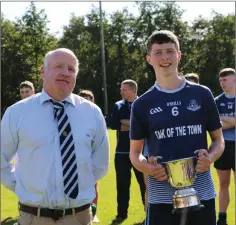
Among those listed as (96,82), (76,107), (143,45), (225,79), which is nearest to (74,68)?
(76,107)

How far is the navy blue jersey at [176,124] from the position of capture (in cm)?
378

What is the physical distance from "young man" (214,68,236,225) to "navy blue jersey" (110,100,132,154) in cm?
163

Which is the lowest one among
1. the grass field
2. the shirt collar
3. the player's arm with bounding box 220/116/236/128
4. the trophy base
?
the grass field

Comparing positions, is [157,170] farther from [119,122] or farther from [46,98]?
[119,122]

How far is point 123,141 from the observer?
27.6 ft

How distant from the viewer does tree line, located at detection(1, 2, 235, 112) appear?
52.0 meters

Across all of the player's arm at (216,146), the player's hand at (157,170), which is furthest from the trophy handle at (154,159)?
the player's arm at (216,146)

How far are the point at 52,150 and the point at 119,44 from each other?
5662 centimetres

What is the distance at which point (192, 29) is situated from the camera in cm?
6388

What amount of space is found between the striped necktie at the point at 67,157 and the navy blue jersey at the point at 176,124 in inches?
23.0

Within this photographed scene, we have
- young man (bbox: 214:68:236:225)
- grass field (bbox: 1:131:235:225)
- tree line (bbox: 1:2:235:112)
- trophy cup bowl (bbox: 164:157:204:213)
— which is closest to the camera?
trophy cup bowl (bbox: 164:157:204:213)

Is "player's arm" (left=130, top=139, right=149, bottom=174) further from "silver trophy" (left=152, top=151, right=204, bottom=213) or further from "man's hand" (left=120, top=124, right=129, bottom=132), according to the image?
"man's hand" (left=120, top=124, right=129, bottom=132)

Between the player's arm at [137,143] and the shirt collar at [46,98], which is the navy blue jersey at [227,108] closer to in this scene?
the player's arm at [137,143]

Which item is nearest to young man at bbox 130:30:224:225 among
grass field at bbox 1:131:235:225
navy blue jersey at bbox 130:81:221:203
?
navy blue jersey at bbox 130:81:221:203
